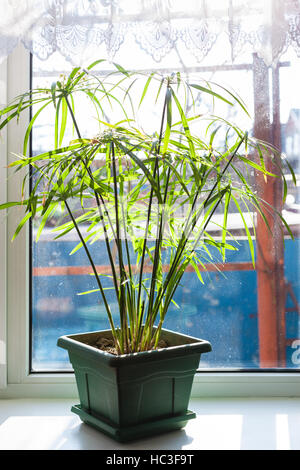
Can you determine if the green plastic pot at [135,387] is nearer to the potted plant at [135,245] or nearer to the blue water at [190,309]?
the potted plant at [135,245]

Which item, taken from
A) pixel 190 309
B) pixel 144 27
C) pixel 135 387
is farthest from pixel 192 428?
pixel 144 27

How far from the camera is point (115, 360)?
4.11ft

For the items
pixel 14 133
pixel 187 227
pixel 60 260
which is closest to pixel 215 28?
pixel 187 227

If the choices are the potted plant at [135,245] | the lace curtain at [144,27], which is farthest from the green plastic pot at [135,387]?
the lace curtain at [144,27]

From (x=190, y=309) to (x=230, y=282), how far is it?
0.49 ft

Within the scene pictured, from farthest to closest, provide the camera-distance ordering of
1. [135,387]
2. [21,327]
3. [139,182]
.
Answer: [21,327], [139,182], [135,387]

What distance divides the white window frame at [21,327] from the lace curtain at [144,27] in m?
0.21

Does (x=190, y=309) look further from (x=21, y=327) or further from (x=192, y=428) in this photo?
(x=21, y=327)

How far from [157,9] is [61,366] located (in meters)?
1.07

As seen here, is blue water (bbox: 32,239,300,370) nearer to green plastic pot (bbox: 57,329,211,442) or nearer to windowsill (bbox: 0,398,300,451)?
windowsill (bbox: 0,398,300,451)

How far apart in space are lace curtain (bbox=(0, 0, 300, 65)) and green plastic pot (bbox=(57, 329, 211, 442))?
2.51ft

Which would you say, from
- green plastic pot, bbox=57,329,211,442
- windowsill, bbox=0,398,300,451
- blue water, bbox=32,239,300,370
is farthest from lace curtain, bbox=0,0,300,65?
windowsill, bbox=0,398,300,451

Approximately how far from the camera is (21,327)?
1.70 metres

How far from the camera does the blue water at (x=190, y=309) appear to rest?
5.62 feet
